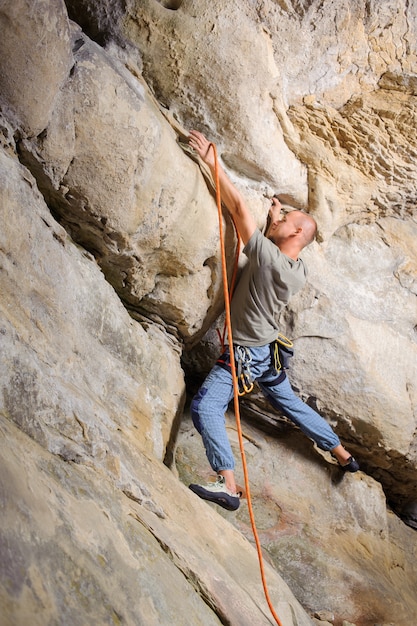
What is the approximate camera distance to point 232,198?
284 cm

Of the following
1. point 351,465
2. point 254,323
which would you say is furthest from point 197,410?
point 351,465

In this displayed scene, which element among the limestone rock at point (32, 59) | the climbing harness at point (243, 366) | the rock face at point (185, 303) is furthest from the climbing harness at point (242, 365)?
the limestone rock at point (32, 59)

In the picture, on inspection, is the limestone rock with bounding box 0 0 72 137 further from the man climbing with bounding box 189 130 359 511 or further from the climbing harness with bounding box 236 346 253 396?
the climbing harness with bounding box 236 346 253 396

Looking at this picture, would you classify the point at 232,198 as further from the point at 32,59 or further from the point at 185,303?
the point at 32,59

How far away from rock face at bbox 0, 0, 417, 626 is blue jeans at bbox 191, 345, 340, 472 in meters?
0.20

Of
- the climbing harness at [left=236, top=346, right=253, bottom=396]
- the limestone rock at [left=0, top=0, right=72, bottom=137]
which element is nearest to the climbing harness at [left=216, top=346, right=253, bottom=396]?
the climbing harness at [left=236, top=346, right=253, bottom=396]

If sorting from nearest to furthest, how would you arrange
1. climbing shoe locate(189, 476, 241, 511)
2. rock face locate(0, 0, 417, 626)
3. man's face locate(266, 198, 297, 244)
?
rock face locate(0, 0, 417, 626), climbing shoe locate(189, 476, 241, 511), man's face locate(266, 198, 297, 244)

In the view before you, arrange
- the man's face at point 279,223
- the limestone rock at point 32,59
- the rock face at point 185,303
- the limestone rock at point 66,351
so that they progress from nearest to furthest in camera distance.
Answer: the rock face at point 185,303 < the limestone rock at point 66,351 < the limestone rock at point 32,59 < the man's face at point 279,223

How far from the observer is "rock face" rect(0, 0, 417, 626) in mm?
1749

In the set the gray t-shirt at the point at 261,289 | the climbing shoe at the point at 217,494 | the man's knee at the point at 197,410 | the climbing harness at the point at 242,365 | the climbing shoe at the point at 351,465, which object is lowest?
the climbing shoe at the point at 217,494

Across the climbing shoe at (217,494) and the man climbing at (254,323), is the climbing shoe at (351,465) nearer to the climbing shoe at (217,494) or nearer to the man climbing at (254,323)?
the man climbing at (254,323)

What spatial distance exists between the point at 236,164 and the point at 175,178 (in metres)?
0.56

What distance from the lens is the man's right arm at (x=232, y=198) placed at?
2783mm

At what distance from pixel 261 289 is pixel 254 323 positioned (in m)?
0.20
